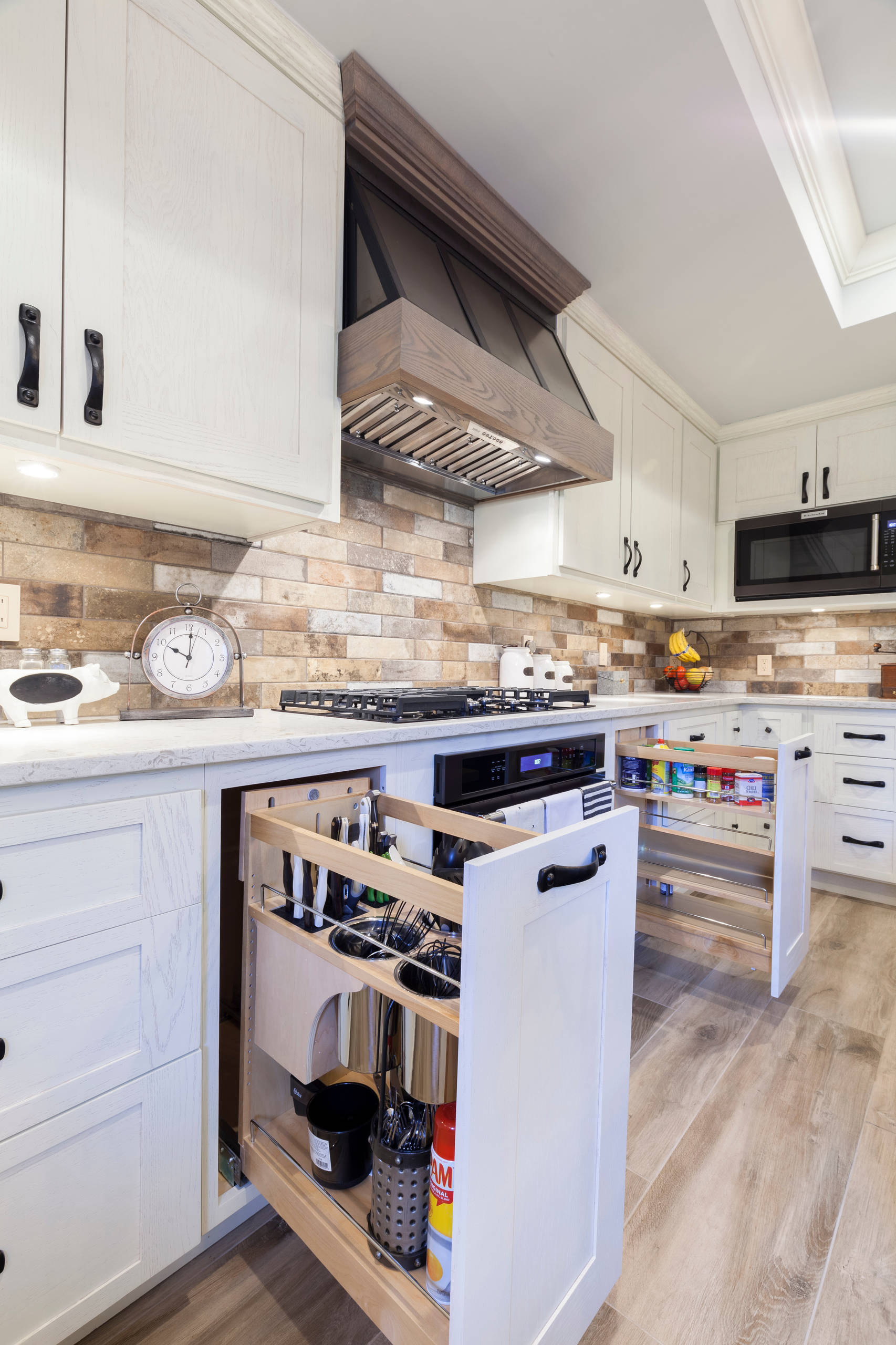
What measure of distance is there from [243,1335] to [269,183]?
2.09 m

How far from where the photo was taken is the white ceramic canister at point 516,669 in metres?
2.41

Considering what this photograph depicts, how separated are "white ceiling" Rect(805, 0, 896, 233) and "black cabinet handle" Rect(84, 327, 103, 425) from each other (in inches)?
72.8

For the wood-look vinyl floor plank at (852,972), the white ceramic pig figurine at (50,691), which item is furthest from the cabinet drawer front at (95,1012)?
the wood-look vinyl floor plank at (852,972)

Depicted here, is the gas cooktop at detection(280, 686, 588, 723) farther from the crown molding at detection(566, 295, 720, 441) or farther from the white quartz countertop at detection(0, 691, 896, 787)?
the crown molding at detection(566, 295, 720, 441)

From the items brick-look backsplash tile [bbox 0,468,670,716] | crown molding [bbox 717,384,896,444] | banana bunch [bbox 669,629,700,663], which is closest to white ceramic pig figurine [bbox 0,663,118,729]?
brick-look backsplash tile [bbox 0,468,670,716]

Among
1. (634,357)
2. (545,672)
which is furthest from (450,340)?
(634,357)

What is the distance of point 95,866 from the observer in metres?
0.87

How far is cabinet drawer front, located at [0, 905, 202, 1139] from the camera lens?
2.63 ft

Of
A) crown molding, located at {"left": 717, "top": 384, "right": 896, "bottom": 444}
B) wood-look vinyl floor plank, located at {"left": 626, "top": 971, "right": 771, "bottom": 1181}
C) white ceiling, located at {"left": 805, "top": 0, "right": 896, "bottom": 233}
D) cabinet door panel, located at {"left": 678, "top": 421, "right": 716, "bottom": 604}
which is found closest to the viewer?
wood-look vinyl floor plank, located at {"left": 626, "top": 971, "right": 771, "bottom": 1181}

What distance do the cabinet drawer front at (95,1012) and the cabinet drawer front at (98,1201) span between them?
30mm

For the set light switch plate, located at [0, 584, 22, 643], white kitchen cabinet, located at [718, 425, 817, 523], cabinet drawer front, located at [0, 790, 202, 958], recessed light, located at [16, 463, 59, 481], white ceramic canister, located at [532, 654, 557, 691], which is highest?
white kitchen cabinet, located at [718, 425, 817, 523]

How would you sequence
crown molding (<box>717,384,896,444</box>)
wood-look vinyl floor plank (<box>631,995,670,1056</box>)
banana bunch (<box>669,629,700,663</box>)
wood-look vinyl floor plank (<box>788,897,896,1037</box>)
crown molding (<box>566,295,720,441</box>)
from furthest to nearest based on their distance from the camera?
banana bunch (<box>669,629,700,663</box>), crown molding (<box>717,384,896,444</box>), crown molding (<box>566,295,720,441</box>), wood-look vinyl floor plank (<box>788,897,896,1037</box>), wood-look vinyl floor plank (<box>631,995,670,1056</box>)

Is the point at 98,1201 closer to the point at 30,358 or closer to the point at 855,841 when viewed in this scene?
the point at 30,358

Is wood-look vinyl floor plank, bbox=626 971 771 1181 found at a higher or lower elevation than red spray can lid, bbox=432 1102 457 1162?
lower
